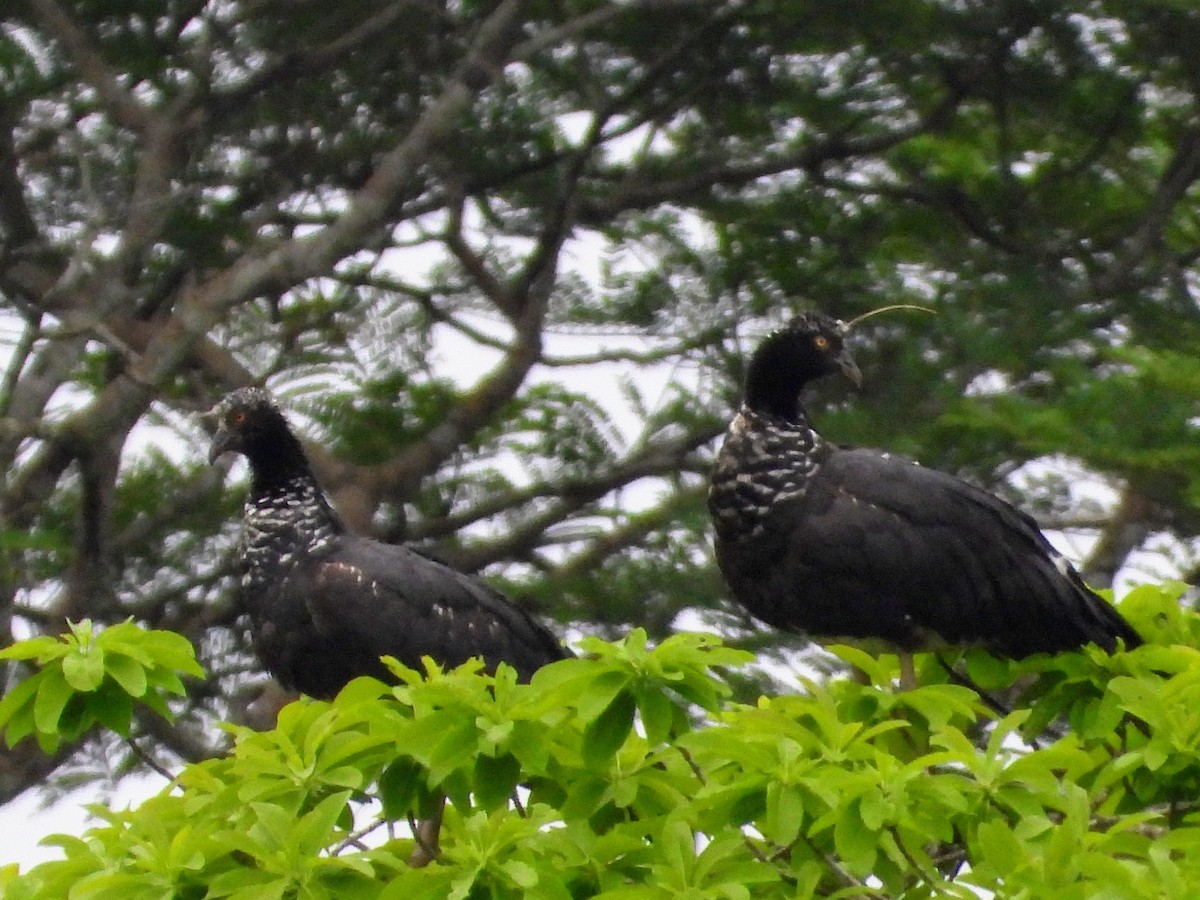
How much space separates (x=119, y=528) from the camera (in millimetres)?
9852

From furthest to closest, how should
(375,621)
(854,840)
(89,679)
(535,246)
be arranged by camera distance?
(535,246), (375,621), (89,679), (854,840)

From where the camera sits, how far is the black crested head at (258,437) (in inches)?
274

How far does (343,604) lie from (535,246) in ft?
13.1

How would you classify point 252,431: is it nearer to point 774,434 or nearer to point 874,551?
point 774,434

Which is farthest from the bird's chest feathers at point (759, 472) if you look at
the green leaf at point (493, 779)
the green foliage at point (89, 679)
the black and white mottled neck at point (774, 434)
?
the green leaf at point (493, 779)

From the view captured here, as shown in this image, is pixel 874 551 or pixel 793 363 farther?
pixel 793 363

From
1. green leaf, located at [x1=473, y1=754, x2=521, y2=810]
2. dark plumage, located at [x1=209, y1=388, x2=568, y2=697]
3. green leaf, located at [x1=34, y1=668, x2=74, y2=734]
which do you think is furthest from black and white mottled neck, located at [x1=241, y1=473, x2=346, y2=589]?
green leaf, located at [x1=473, y1=754, x2=521, y2=810]

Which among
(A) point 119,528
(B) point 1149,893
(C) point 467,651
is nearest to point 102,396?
(A) point 119,528

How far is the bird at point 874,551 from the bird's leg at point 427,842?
6.61ft

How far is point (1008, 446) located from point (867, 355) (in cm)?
90

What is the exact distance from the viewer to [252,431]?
699 centimetres

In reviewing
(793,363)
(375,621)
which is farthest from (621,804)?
(793,363)

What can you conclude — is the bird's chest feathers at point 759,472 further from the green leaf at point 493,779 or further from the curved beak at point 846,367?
the green leaf at point 493,779

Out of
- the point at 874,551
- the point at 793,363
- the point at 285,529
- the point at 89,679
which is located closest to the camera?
the point at 89,679
